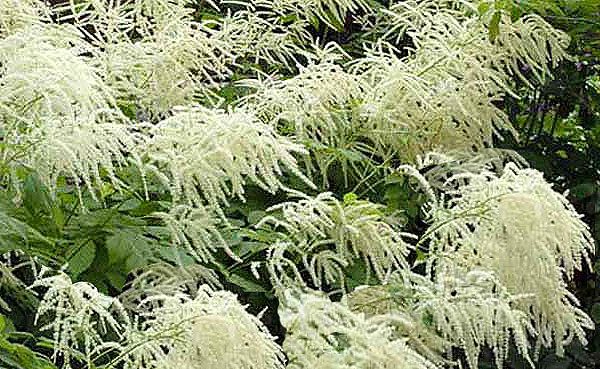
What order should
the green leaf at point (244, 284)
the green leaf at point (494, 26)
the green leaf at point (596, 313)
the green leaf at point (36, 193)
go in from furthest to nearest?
the green leaf at point (596, 313) → the green leaf at point (494, 26) → the green leaf at point (244, 284) → the green leaf at point (36, 193)

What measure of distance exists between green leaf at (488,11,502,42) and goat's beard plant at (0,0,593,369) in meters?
0.06

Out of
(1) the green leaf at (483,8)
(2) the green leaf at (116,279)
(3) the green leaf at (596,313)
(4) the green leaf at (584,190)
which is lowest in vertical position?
(3) the green leaf at (596,313)

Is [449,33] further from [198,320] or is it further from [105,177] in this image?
[198,320]

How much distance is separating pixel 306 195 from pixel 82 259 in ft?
2.45

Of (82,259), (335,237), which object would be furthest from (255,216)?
(82,259)

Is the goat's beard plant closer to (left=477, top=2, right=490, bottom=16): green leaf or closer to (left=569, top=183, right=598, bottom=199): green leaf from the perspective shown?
(left=477, top=2, right=490, bottom=16): green leaf

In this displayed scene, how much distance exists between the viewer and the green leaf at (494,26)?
3.55 meters

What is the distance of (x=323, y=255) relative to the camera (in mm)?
2814

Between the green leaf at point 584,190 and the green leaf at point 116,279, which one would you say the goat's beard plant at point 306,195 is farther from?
the green leaf at point 584,190

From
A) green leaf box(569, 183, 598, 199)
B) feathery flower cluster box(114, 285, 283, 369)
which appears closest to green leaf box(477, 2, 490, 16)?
green leaf box(569, 183, 598, 199)

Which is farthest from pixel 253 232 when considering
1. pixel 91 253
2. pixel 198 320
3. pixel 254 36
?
pixel 254 36

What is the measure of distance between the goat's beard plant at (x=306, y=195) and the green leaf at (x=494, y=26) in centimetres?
6

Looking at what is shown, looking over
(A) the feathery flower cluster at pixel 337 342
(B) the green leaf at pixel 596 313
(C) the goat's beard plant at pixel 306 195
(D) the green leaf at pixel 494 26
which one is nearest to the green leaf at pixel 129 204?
(C) the goat's beard plant at pixel 306 195

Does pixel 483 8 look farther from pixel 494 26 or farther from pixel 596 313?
pixel 596 313
